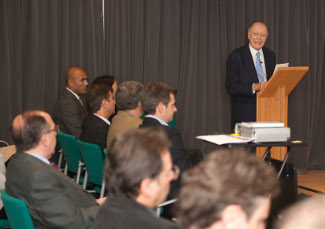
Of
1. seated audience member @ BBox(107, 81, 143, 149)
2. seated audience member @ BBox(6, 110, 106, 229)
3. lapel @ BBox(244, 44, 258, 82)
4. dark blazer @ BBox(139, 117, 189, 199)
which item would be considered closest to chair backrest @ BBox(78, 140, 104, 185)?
seated audience member @ BBox(107, 81, 143, 149)

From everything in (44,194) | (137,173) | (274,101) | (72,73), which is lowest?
(44,194)

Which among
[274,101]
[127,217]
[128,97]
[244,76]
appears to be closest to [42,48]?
[128,97]

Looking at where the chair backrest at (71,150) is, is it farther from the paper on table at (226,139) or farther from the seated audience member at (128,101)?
the paper on table at (226,139)

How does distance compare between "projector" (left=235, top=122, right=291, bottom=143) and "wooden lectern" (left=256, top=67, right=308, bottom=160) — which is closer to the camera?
"projector" (left=235, top=122, right=291, bottom=143)

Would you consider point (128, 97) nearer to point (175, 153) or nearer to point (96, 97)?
point (96, 97)

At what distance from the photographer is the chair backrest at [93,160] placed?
3385 millimetres

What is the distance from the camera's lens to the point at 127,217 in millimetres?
1341

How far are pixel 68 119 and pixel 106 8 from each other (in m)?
1.65

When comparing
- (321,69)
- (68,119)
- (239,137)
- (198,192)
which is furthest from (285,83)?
(198,192)

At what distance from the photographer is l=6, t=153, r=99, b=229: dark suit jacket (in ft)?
6.73

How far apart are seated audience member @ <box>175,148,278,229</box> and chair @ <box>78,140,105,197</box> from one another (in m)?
2.31

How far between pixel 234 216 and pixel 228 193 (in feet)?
0.21

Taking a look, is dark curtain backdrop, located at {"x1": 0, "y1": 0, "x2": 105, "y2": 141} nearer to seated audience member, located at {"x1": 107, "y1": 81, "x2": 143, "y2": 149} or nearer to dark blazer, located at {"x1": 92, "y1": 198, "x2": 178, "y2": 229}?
seated audience member, located at {"x1": 107, "y1": 81, "x2": 143, "y2": 149}

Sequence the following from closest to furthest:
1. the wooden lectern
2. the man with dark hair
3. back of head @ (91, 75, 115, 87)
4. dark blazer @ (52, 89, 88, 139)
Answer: the man with dark hair < the wooden lectern < dark blazer @ (52, 89, 88, 139) < back of head @ (91, 75, 115, 87)
